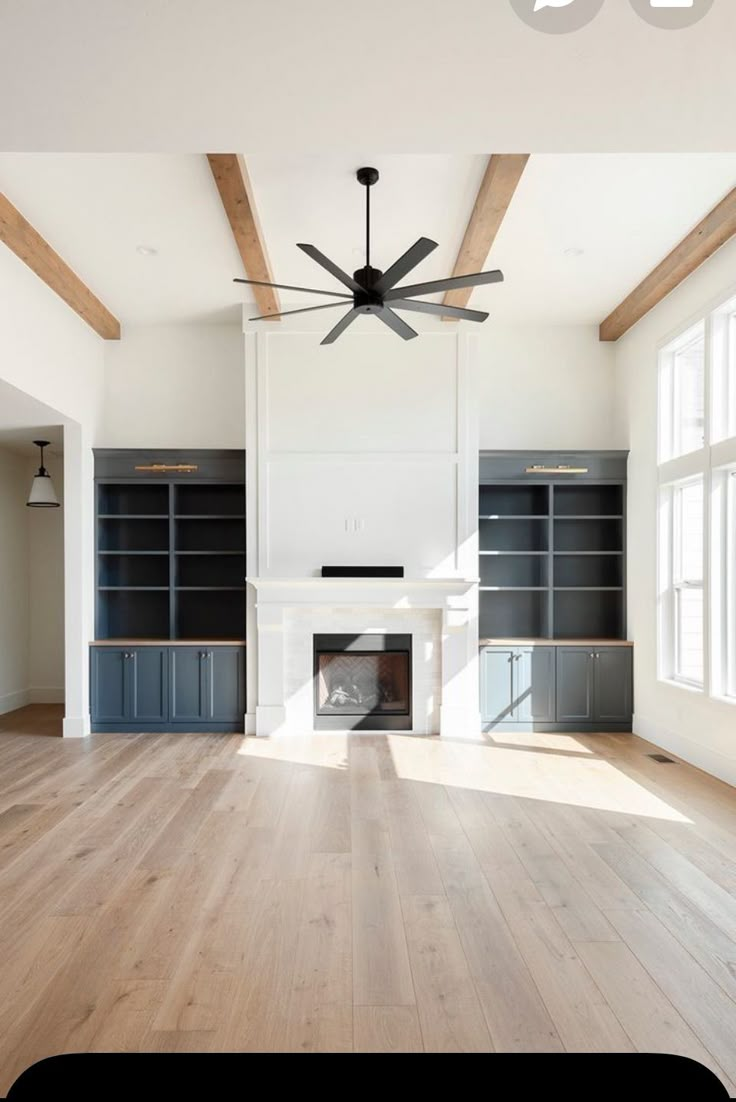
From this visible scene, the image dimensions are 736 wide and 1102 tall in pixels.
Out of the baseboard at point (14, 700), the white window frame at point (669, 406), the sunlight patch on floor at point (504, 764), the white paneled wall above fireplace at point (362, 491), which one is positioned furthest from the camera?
the baseboard at point (14, 700)

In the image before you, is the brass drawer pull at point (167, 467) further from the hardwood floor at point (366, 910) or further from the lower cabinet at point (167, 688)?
the hardwood floor at point (366, 910)

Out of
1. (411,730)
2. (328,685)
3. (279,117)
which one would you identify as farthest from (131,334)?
(279,117)

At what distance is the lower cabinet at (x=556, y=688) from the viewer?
609 cm

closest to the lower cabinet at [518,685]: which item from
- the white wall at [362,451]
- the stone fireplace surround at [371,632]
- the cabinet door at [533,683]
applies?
the cabinet door at [533,683]

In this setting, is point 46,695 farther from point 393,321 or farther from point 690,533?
point 690,533

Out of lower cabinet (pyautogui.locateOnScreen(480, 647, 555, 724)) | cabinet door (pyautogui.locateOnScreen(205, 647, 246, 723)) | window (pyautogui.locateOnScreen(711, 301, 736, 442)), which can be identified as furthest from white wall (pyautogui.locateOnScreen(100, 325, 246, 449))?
window (pyautogui.locateOnScreen(711, 301, 736, 442))

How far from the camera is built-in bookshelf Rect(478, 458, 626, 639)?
653cm

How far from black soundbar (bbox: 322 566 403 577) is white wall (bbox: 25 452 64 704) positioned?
3.15m

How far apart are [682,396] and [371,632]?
307 centimetres

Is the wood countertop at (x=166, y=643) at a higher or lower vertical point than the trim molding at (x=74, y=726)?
higher

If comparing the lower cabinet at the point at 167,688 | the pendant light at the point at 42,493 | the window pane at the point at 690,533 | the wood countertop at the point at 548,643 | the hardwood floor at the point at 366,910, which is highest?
the pendant light at the point at 42,493

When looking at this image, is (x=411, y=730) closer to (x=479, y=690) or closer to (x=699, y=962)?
(x=479, y=690)

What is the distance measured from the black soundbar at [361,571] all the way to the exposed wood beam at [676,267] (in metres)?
2.81

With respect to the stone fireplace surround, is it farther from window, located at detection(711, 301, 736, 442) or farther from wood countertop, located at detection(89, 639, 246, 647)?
window, located at detection(711, 301, 736, 442)
